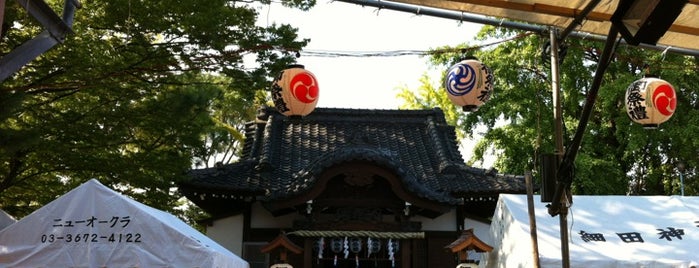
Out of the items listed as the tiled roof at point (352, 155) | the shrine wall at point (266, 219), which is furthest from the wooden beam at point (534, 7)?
the shrine wall at point (266, 219)

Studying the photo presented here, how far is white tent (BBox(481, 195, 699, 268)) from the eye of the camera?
1108 centimetres

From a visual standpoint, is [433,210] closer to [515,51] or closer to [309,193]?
[309,193]

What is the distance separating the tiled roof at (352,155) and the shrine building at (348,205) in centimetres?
3

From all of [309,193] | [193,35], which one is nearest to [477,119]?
[309,193]

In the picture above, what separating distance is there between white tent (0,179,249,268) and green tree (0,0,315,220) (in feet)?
8.77

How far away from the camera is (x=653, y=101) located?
32.1 ft

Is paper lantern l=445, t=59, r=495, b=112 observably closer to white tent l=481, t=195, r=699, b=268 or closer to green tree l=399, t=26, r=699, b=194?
white tent l=481, t=195, r=699, b=268

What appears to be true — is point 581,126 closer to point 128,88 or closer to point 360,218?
point 128,88

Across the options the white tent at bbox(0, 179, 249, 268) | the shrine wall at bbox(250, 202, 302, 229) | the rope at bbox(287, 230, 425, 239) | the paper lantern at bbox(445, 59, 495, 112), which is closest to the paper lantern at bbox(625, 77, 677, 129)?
the paper lantern at bbox(445, 59, 495, 112)

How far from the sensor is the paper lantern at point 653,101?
978cm

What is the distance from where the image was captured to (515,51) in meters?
21.4

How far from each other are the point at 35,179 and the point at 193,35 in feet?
13.5

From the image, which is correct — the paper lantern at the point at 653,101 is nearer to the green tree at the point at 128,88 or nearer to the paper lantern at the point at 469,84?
the paper lantern at the point at 469,84

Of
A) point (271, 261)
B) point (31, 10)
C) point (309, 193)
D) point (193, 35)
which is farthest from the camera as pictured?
point (271, 261)
